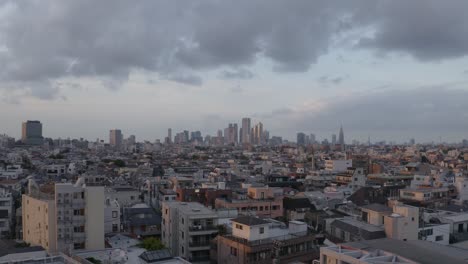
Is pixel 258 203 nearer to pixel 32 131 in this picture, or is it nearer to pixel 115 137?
pixel 32 131

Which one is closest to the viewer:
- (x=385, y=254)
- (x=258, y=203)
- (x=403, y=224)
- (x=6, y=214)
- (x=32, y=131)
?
(x=385, y=254)

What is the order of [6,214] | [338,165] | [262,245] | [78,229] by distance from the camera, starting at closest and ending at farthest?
[262,245], [78,229], [6,214], [338,165]

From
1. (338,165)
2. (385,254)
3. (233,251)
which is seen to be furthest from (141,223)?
(338,165)

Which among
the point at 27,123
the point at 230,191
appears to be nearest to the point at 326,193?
the point at 230,191

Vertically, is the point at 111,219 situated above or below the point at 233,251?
above

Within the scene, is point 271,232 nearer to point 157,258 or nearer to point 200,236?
point 200,236

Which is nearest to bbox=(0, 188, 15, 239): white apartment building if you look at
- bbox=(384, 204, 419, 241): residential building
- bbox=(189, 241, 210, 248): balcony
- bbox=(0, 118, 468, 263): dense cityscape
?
bbox=(0, 118, 468, 263): dense cityscape

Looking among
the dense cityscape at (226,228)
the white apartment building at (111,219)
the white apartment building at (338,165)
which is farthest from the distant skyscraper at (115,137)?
the white apartment building at (111,219)

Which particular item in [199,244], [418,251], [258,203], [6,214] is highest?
[418,251]
